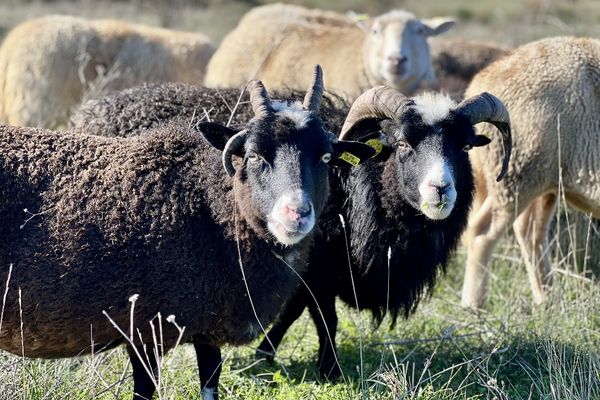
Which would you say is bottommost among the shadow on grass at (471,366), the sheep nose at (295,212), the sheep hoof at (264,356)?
the sheep hoof at (264,356)

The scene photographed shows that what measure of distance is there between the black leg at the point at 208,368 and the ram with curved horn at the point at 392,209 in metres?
0.65

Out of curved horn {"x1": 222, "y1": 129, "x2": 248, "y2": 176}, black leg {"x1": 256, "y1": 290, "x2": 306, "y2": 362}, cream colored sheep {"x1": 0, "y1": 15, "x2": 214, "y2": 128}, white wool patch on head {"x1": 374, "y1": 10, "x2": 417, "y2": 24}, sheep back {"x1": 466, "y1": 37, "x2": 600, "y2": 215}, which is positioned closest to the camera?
curved horn {"x1": 222, "y1": 129, "x2": 248, "y2": 176}

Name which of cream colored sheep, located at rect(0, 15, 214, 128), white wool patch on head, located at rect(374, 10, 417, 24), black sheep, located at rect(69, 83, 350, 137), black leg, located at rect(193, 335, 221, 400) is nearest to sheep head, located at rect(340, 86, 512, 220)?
black sheep, located at rect(69, 83, 350, 137)

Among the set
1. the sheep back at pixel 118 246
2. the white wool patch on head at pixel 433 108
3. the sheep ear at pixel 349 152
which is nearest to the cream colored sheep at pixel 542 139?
the white wool patch on head at pixel 433 108

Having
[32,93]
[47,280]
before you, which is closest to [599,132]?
[47,280]

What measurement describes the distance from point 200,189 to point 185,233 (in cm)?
30

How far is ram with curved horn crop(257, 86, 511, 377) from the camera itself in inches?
228

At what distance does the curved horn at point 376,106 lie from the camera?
589 cm

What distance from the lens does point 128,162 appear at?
4.86 m

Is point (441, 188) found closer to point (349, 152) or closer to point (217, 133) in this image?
point (349, 152)

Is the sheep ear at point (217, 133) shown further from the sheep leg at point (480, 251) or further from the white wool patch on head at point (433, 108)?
the sheep leg at point (480, 251)

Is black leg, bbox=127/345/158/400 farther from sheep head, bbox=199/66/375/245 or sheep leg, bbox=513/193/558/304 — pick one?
sheep leg, bbox=513/193/558/304

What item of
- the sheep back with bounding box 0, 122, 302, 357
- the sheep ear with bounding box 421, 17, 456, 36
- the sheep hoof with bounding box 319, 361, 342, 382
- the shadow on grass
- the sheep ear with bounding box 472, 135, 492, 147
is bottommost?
the sheep hoof with bounding box 319, 361, 342, 382

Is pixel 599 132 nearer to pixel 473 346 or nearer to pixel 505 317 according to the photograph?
pixel 505 317
